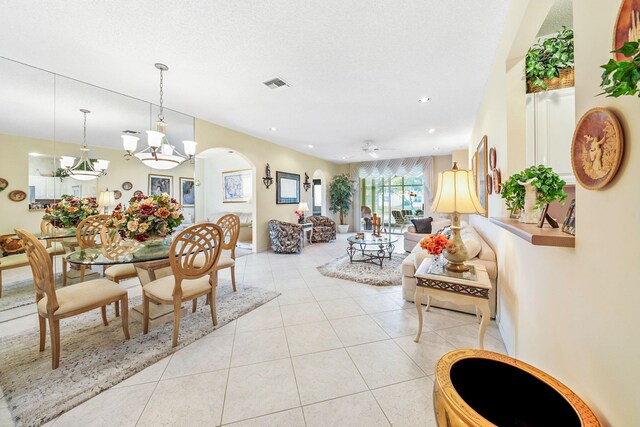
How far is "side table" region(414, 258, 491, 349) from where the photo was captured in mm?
1809

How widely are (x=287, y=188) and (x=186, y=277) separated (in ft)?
15.5

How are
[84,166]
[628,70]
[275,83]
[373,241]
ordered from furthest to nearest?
[373,241] < [84,166] < [275,83] < [628,70]

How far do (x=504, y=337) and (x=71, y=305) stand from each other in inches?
139

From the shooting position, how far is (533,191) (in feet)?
3.82

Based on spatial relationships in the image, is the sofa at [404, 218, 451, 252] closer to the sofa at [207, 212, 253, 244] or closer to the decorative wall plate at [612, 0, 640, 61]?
Answer: the sofa at [207, 212, 253, 244]

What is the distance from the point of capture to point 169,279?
2.25 metres

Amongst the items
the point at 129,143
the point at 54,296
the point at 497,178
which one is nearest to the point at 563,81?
the point at 497,178

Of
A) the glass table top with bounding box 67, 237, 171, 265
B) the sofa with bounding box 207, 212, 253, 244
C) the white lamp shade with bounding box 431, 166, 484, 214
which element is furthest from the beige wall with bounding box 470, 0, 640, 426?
the sofa with bounding box 207, 212, 253, 244

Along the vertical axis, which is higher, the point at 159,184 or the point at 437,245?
the point at 159,184

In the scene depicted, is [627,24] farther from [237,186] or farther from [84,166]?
[237,186]

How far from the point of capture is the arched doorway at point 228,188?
6820mm

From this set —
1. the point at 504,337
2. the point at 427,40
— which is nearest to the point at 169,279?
the point at 504,337

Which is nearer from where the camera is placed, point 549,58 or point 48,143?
point 549,58

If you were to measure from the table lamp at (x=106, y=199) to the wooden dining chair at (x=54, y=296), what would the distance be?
1525 millimetres
